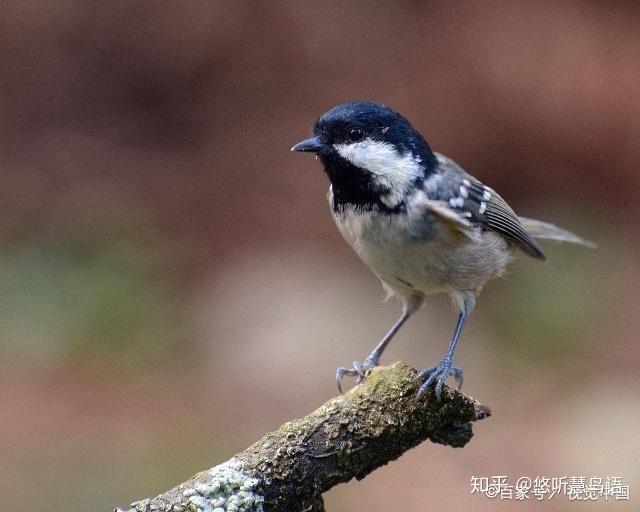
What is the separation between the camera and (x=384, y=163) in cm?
405

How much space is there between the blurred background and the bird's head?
3.75 metres

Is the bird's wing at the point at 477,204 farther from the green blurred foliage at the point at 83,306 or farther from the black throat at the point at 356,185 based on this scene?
the green blurred foliage at the point at 83,306

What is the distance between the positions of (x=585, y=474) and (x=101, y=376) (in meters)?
4.59

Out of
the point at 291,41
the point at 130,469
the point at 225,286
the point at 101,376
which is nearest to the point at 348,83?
the point at 291,41

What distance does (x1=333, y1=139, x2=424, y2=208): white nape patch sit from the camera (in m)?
4.03

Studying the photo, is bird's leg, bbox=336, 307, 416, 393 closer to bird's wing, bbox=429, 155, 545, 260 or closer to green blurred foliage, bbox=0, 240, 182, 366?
bird's wing, bbox=429, 155, 545, 260

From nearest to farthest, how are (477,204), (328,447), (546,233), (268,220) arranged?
(328,447), (477,204), (546,233), (268,220)

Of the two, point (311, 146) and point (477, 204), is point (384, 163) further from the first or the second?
point (477, 204)

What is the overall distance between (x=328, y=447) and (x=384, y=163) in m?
1.57

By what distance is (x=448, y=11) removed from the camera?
1084 cm

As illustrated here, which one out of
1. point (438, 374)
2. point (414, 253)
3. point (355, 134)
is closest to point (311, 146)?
point (355, 134)

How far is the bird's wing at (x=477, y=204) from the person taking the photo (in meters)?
4.31

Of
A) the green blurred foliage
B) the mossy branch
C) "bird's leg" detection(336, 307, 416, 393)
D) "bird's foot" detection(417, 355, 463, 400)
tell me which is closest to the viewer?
the mossy branch

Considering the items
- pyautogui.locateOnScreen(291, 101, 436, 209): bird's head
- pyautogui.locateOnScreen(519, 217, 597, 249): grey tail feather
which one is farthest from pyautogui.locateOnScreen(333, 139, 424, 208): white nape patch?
pyautogui.locateOnScreen(519, 217, 597, 249): grey tail feather
